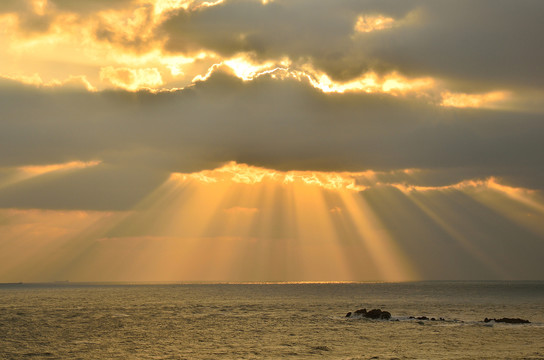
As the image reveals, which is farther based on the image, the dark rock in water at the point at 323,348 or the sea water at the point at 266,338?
the dark rock in water at the point at 323,348

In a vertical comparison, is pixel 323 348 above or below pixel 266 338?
above

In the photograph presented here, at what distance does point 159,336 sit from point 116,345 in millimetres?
9334

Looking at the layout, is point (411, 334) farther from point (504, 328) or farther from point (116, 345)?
point (116, 345)

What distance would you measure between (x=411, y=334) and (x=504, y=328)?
52.5 feet

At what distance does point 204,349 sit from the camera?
6400cm

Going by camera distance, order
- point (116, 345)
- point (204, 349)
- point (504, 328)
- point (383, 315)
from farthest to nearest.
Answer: point (383, 315)
point (504, 328)
point (116, 345)
point (204, 349)

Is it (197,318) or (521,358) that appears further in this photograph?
(197,318)

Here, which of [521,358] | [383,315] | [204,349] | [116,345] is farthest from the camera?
[383,315]

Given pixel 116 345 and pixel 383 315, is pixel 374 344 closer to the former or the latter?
pixel 116 345

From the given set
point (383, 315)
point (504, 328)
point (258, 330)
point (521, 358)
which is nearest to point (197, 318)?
point (258, 330)

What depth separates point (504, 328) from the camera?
81.6 m

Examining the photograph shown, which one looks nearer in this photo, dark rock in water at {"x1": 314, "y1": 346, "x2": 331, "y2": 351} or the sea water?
the sea water

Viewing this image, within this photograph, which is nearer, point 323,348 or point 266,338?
point 323,348

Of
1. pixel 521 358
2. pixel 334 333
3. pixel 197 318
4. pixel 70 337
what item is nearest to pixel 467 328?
pixel 334 333
